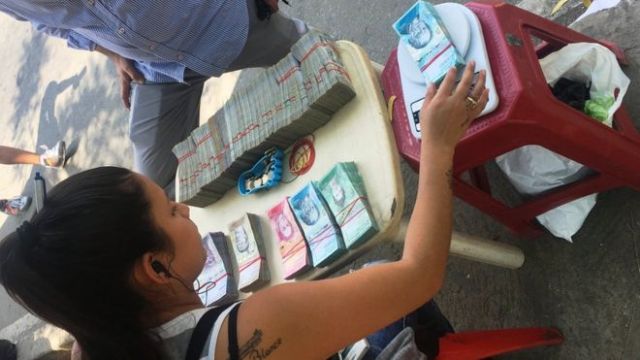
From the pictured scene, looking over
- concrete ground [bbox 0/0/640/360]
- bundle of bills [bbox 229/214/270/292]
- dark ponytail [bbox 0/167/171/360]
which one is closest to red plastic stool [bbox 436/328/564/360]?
concrete ground [bbox 0/0/640/360]

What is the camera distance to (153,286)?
1108mm

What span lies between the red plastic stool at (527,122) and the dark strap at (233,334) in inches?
24.5

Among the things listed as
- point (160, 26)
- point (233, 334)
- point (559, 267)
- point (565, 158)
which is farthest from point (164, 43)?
point (559, 267)

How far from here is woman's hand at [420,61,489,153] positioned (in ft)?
3.88

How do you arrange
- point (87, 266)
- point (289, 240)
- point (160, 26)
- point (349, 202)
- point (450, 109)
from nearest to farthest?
point (87, 266)
point (450, 109)
point (349, 202)
point (289, 240)
point (160, 26)

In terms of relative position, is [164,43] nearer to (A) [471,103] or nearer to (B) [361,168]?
(B) [361,168]

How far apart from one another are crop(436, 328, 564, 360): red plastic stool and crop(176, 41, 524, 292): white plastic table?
0.25 m

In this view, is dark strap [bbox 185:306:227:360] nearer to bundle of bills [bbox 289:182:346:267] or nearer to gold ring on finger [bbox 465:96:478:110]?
bundle of bills [bbox 289:182:346:267]

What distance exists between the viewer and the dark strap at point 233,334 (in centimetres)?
101

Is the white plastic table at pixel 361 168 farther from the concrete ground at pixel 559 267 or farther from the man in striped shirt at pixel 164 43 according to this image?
the man in striped shirt at pixel 164 43

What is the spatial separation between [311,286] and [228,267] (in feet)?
2.01

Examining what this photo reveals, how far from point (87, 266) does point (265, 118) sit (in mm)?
701

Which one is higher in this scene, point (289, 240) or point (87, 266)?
point (87, 266)

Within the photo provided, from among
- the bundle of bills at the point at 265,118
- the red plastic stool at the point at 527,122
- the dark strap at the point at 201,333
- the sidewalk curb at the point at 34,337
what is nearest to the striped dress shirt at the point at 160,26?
the bundle of bills at the point at 265,118
